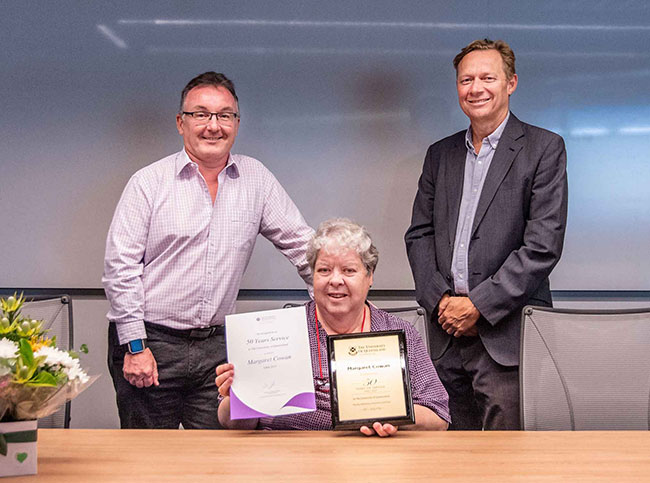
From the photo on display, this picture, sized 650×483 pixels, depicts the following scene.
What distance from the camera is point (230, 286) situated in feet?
9.03

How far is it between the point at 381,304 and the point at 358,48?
4.33 ft

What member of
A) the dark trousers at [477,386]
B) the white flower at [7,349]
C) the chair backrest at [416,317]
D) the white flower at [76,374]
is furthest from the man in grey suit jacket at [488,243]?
the white flower at [7,349]

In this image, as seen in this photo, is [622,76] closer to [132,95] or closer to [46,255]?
[132,95]

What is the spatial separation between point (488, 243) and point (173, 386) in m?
1.31

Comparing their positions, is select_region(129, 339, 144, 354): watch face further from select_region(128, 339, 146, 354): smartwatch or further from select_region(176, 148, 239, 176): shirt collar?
select_region(176, 148, 239, 176): shirt collar

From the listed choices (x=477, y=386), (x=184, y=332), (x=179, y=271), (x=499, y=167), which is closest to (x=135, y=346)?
(x=184, y=332)

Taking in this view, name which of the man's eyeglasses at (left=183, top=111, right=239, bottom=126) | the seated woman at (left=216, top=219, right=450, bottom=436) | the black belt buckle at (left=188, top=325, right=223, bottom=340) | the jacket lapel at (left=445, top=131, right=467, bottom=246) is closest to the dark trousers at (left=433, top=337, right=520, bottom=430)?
the jacket lapel at (left=445, top=131, right=467, bottom=246)

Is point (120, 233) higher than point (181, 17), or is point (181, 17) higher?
point (181, 17)

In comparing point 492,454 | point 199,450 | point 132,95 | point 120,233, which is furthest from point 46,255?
point 492,454

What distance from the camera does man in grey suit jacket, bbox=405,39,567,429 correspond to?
8.75 ft

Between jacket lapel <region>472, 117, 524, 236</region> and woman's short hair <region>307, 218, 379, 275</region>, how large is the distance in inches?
28.1

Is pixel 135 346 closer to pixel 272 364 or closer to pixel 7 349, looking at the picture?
pixel 272 364

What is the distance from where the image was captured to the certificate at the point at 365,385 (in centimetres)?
180

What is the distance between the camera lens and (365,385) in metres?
1.80
